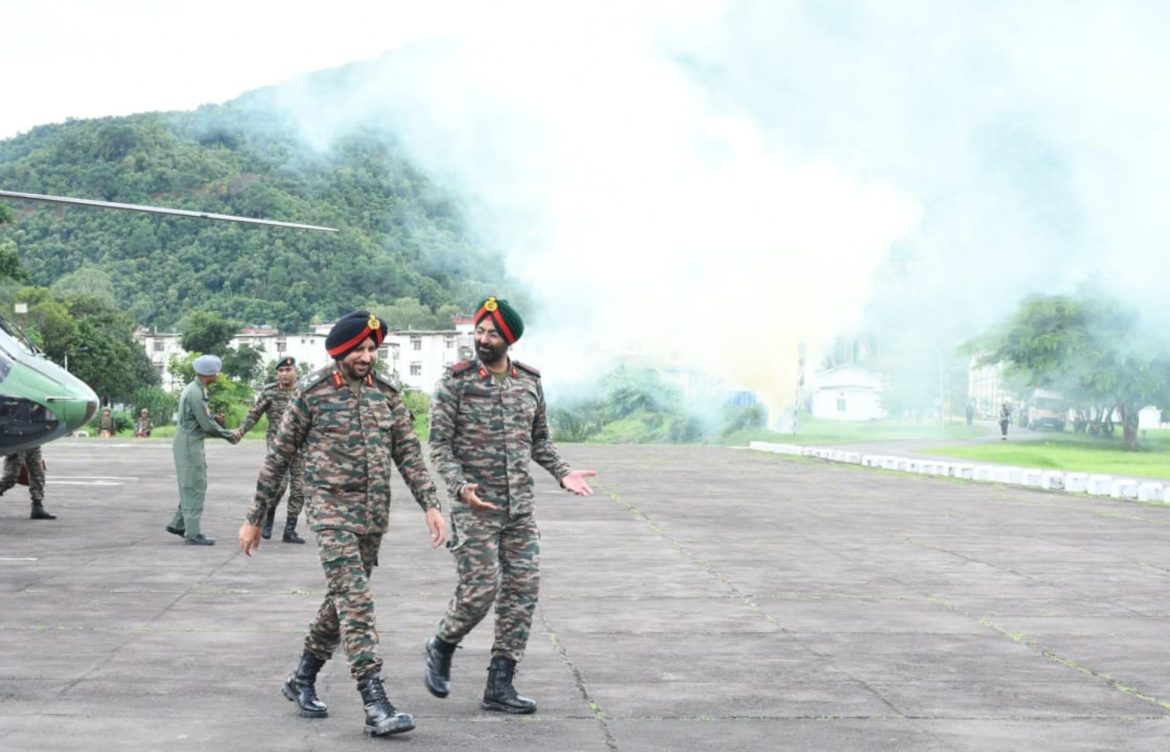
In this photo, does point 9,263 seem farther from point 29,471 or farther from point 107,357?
point 29,471

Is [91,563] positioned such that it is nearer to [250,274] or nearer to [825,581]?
[825,581]

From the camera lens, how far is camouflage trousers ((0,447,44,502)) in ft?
60.7

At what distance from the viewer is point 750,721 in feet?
25.0

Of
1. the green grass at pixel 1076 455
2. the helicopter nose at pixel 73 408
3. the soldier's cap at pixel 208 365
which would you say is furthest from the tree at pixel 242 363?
the soldier's cap at pixel 208 365

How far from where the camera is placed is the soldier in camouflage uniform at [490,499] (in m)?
7.75

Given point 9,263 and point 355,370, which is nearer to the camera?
point 355,370

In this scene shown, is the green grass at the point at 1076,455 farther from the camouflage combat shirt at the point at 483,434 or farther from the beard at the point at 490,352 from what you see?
the beard at the point at 490,352

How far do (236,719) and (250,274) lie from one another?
449 feet

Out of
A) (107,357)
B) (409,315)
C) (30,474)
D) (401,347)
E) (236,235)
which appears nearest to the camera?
(30,474)

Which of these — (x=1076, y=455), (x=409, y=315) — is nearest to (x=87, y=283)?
(x=409, y=315)

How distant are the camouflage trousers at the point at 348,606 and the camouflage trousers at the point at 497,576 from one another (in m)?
0.51

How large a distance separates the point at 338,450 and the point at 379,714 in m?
1.32

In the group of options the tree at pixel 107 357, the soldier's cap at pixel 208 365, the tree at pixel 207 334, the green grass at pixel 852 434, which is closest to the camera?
the soldier's cap at pixel 208 365

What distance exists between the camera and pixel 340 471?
748 cm
